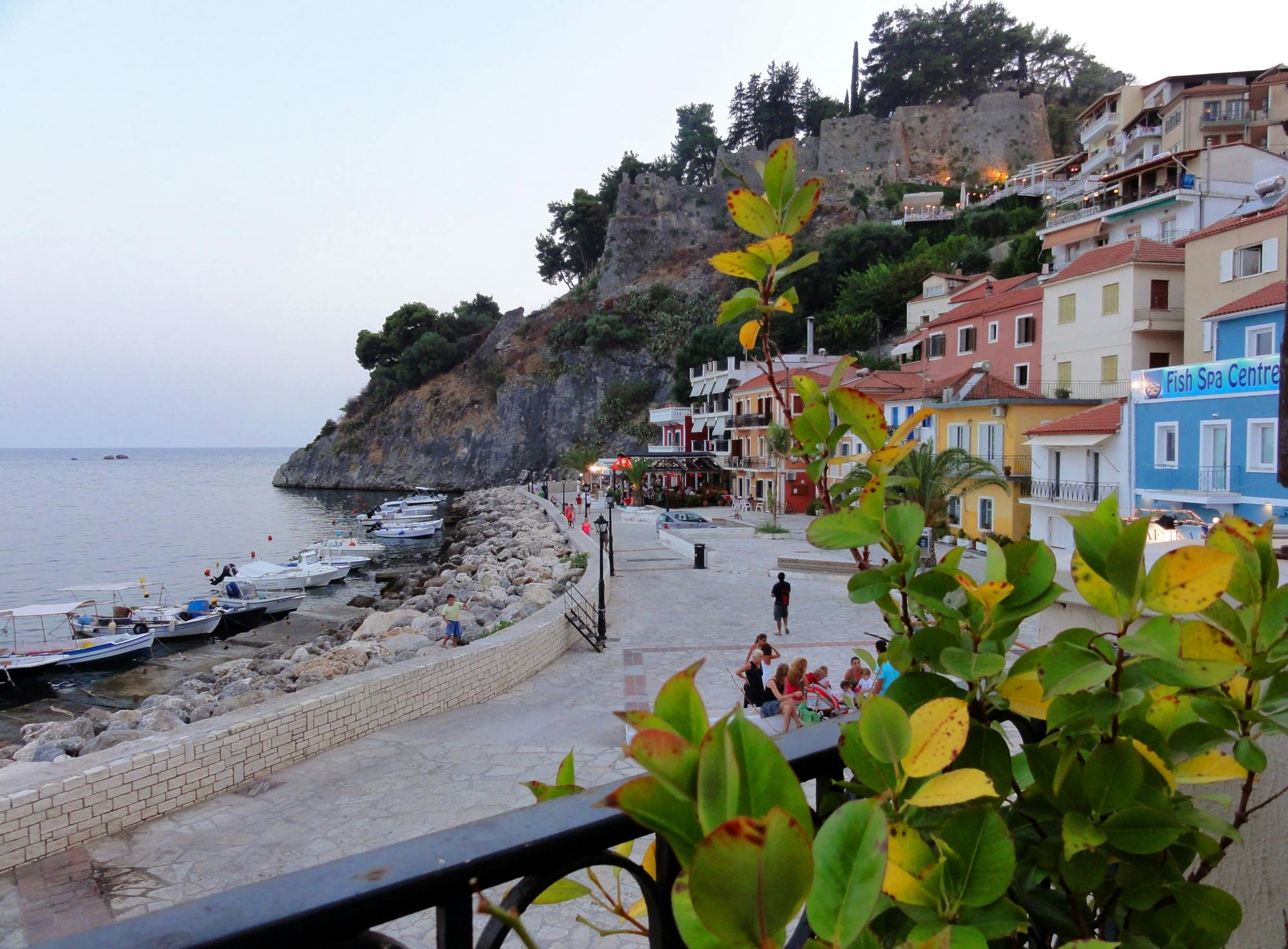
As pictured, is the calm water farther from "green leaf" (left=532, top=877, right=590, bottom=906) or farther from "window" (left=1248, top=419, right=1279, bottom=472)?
"green leaf" (left=532, top=877, right=590, bottom=906)

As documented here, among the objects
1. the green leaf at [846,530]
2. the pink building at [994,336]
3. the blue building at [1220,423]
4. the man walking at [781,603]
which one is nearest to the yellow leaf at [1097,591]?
the green leaf at [846,530]

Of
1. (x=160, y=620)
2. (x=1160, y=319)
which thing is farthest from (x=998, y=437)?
(x=160, y=620)

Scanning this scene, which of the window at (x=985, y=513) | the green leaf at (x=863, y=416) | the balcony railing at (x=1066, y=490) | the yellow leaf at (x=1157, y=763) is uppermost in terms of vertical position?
the green leaf at (x=863, y=416)

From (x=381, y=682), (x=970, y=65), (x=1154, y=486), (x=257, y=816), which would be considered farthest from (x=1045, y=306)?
(x=970, y=65)

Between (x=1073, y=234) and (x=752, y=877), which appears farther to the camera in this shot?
(x=1073, y=234)

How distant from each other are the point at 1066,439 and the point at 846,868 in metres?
24.4

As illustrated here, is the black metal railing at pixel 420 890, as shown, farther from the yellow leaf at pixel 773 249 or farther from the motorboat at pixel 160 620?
the motorboat at pixel 160 620

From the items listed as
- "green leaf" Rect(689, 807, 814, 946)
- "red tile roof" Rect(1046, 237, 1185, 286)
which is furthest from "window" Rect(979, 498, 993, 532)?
"green leaf" Rect(689, 807, 814, 946)

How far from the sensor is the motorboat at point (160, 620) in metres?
22.8

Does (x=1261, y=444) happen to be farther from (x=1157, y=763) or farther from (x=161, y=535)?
(x=161, y=535)

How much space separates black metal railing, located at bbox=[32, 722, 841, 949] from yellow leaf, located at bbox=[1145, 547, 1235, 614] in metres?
0.61

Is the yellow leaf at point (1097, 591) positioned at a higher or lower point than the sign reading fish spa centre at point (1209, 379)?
lower

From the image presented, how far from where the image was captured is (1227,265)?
72.3 feet

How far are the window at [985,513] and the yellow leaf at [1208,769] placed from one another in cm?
2644
